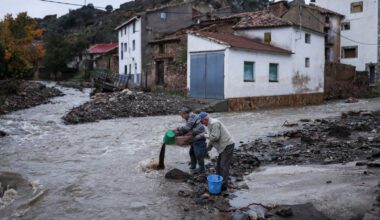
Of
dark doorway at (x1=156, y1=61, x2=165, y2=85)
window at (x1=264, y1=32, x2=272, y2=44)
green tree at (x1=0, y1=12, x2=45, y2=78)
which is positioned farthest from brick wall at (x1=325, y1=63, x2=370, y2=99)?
green tree at (x1=0, y1=12, x2=45, y2=78)

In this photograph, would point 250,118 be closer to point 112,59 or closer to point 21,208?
point 21,208

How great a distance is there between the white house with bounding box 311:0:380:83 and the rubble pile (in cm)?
3126

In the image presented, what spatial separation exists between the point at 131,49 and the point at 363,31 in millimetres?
25070

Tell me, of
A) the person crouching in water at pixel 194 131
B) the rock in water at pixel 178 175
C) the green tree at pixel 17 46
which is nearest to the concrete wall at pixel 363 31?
the green tree at pixel 17 46

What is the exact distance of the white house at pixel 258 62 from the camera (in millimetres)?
27500

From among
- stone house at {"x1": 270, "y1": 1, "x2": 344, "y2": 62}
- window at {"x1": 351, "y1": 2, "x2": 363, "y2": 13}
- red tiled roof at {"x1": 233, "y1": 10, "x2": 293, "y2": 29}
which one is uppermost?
window at {"x1": 351, "y1": 2, "x2": 363, "y2": 13}

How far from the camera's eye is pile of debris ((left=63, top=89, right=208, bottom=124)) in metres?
23.2

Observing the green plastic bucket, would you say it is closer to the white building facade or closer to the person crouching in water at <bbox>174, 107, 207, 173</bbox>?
the person crouching in water at <bbox>174, 107, 207, 173</bbox>

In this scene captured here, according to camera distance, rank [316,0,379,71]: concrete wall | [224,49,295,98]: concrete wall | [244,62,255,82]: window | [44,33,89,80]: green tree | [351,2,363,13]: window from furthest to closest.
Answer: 1. [44,33,89,80]: green tree
2. [351,2,363,13]: window
3. [316,0,379,71]: concrete wall
4. [244,62,255,82]: window
5. [224,49,295,98]: concrete wall

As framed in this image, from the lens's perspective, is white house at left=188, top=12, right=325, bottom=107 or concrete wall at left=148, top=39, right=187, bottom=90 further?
concrete wall at left=148, top=39, right=187, bottom=90

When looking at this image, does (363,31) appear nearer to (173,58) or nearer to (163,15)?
(163,15)

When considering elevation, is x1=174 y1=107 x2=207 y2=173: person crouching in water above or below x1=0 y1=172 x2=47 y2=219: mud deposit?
above

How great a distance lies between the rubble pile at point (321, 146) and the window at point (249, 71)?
11835 mm

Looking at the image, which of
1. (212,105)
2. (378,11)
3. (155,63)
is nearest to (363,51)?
(378,11)
